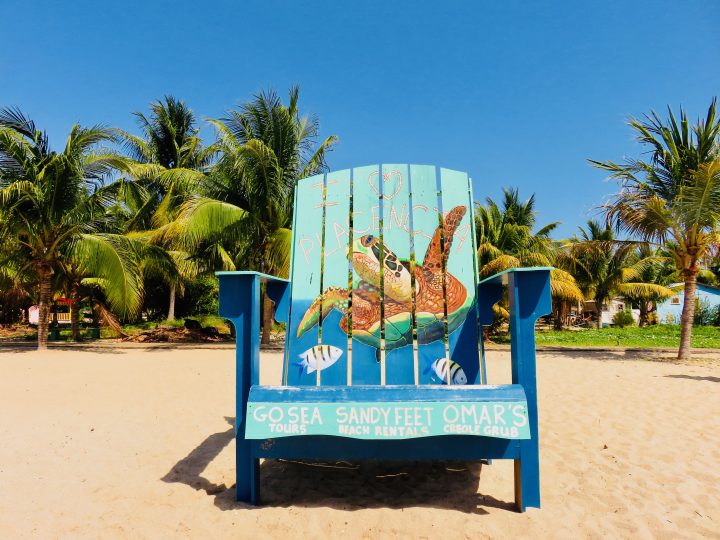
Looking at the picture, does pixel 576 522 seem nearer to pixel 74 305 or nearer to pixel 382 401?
pixel 382 401

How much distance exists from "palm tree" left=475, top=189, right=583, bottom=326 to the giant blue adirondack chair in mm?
10579

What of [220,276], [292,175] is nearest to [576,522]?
[220,276]

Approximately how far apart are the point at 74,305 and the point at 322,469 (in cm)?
1420

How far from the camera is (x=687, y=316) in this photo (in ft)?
32.4

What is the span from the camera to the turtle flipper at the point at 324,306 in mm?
2951

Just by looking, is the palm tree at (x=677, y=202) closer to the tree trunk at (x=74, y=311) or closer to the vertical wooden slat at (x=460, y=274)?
the vertical wooden slat at (x=460, y=274)

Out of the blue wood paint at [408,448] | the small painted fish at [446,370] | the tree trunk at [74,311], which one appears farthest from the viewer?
the tree trunk at [74,311]

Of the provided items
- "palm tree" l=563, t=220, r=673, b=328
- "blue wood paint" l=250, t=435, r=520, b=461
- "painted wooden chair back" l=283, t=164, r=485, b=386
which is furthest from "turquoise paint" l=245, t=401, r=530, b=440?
"palm tree" l=563, t=220, r=673, b=328

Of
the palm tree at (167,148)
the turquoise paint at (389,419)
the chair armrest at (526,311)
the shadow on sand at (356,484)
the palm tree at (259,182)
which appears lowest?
the shadow on sand at (356,484)

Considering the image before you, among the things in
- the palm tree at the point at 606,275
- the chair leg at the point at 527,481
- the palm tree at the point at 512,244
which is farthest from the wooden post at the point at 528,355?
the palm tree at the point at 606,275

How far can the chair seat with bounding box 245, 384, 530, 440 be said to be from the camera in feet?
6.58

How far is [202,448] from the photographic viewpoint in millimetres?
3254

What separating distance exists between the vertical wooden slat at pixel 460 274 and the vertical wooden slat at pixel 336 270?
706 mm

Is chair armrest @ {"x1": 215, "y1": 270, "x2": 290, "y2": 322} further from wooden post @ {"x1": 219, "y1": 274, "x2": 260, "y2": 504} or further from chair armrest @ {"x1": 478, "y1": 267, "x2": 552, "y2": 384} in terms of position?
chair armrest @ {"x1": 478, "y1": 267, "x2": 552, "y2": 384}
